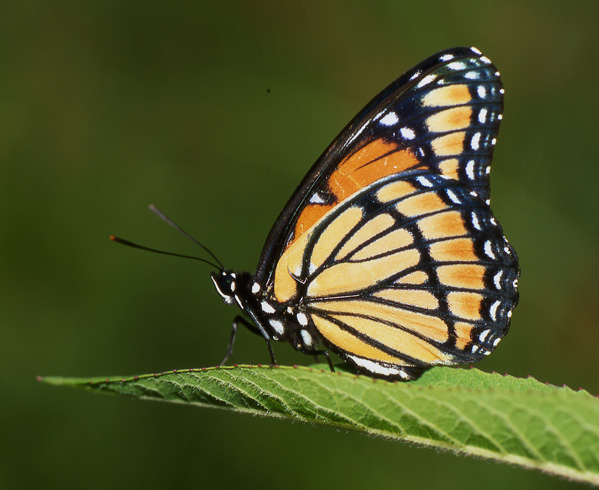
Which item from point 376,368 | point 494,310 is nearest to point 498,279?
point 494,310

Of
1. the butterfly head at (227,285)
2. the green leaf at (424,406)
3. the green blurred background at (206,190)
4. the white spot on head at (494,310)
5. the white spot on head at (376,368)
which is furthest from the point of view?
the green blurred background at (206,190)

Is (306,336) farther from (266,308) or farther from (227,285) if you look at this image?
(227,285)

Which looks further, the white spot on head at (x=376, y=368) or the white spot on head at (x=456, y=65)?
the white spot on head at (x=456, y=65)

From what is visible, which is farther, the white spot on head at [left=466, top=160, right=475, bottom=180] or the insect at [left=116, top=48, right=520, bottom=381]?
the white spot on head at [left=466, top=160, right=475, bottom=180]

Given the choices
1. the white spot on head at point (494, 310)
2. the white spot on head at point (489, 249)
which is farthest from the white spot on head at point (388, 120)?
the white spot on head at point (494, 310)

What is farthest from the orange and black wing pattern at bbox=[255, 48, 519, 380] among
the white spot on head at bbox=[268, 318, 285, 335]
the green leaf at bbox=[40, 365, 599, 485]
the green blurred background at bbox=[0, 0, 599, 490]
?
the green blurred background at bbox=[0, 0, 599, 490]

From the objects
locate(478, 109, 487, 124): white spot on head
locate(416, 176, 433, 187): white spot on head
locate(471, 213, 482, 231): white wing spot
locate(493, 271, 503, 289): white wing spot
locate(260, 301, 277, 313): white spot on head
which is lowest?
Result: locate(260, 301, 277, 313): white spot on head

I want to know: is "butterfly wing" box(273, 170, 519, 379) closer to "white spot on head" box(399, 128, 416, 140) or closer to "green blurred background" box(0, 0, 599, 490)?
"white spot on head" box(399, 128, 416, 140)

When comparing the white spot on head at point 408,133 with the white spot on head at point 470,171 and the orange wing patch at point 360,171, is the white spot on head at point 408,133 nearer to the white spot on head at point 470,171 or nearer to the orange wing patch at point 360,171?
the orange wing patch at point 360,171
